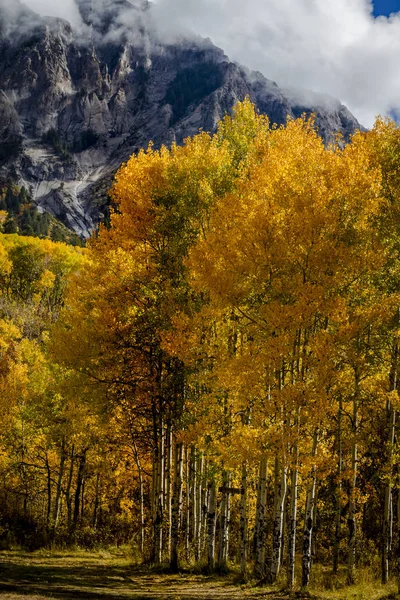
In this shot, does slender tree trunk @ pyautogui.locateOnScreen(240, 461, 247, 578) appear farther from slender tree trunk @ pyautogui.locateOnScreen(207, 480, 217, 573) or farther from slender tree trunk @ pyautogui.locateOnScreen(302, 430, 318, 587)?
slender tree trunk @ pyautogui.locateOnScreen(302, 430, 318, 587)

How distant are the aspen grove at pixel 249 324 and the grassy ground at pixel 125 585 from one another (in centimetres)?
Answer: 77

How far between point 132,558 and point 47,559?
281 centimetres

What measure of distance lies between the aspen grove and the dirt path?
3.17 feet

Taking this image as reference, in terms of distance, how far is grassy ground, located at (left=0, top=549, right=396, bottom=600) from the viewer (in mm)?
10641

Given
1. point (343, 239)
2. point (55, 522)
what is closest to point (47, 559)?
point (55, 522)

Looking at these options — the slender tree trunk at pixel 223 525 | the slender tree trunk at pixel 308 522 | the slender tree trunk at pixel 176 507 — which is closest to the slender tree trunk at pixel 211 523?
the slender tree trunk at pixel 223 525

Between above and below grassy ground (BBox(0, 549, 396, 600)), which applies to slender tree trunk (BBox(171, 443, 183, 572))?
above

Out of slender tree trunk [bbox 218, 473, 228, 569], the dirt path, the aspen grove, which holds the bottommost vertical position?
the dirt path

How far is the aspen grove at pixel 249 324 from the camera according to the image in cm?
1111

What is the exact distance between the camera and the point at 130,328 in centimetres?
1458

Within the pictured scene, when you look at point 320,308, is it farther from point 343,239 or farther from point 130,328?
point 130,328

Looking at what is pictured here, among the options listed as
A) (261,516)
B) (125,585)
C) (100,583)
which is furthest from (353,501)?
(100,583)

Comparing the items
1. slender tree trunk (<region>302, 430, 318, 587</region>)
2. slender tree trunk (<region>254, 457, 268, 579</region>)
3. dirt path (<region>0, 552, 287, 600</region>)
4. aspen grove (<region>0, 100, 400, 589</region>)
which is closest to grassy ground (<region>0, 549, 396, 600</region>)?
dirt path (<region>0, 552, 287, 600</region>)

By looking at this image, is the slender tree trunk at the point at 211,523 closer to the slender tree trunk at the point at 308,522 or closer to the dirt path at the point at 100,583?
the dirt path at the point at 100,583
